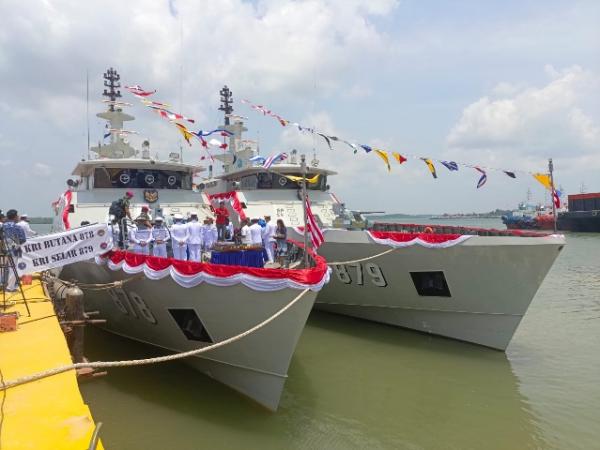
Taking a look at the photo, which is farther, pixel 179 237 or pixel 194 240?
pixel 194 240

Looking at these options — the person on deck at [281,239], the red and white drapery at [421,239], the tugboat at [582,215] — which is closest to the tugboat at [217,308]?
the person on deck at [281,239]

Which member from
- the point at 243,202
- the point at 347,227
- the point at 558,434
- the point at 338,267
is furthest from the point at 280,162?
the point at 558,434

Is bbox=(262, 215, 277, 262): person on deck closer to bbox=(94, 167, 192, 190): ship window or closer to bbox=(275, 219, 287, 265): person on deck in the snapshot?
bbox=(275, 219, 287, 265): person on deck

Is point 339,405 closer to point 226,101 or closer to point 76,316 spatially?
point 76,316

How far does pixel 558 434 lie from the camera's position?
6.20m

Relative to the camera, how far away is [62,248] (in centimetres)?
809

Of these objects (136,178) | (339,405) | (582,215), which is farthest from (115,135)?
(582,215)

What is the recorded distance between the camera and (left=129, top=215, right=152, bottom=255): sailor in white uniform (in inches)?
355

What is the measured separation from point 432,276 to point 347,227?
3.25m

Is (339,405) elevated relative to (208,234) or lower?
lower

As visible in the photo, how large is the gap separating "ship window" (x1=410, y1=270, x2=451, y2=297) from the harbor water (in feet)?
3.50

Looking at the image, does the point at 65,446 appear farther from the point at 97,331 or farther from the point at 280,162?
the point at 280,162

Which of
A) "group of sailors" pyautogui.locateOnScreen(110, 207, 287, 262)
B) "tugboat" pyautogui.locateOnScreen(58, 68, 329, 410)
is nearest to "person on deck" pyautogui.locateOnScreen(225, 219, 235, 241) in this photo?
"group of sailors" pyautogui.locateOnScreen(110, 207, 287, 262)

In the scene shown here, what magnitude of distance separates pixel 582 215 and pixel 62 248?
5259cm
